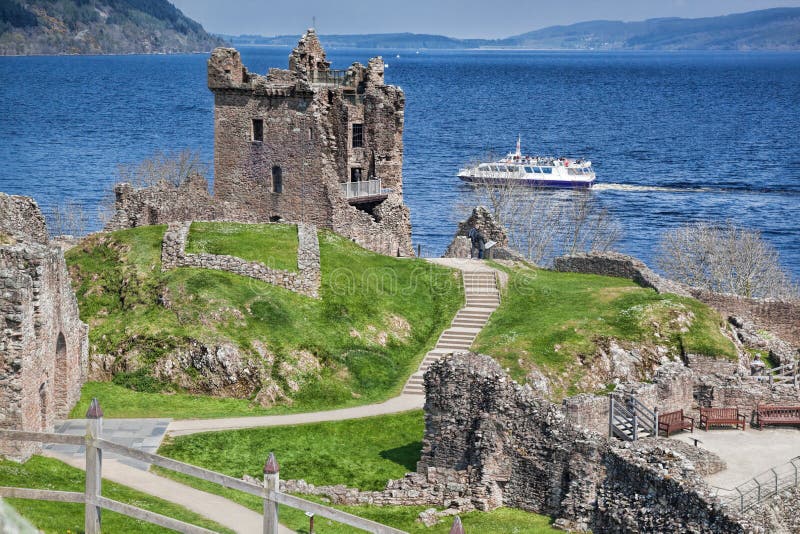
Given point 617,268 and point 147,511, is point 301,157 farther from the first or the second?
point 147,511

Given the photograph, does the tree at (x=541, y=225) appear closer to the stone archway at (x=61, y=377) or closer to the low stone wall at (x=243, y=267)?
the low stone wall at (x=243, y=267)

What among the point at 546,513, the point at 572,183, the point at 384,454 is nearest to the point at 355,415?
the point at 384,454

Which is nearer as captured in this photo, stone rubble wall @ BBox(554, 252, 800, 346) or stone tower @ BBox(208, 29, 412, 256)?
stone rubble wall @ BBox(554, 252, 800, 346)

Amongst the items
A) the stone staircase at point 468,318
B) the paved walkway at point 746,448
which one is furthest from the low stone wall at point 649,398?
the stone staircase at point 468,318

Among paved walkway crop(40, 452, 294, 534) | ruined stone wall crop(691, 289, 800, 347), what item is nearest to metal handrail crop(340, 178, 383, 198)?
ruined stone wall crop(691, 289, 800, 347)

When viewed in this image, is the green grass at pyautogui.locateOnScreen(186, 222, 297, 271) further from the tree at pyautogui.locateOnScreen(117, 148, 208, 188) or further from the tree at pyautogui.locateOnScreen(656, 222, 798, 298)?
the tree at pyautogui.locateOnScreen(117, 148, 208, 188)

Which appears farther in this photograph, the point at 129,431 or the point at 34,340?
the point at 129,431

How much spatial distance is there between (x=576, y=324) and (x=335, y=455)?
14.6 meters

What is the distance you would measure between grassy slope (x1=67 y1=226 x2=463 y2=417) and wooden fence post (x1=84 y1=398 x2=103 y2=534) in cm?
1802

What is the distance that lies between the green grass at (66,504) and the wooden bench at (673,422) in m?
15.8

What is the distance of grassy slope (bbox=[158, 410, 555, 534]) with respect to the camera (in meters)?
34.0

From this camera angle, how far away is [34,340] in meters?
35.4

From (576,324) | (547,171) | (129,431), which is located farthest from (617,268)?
(547,171)

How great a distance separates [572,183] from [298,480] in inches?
4342
